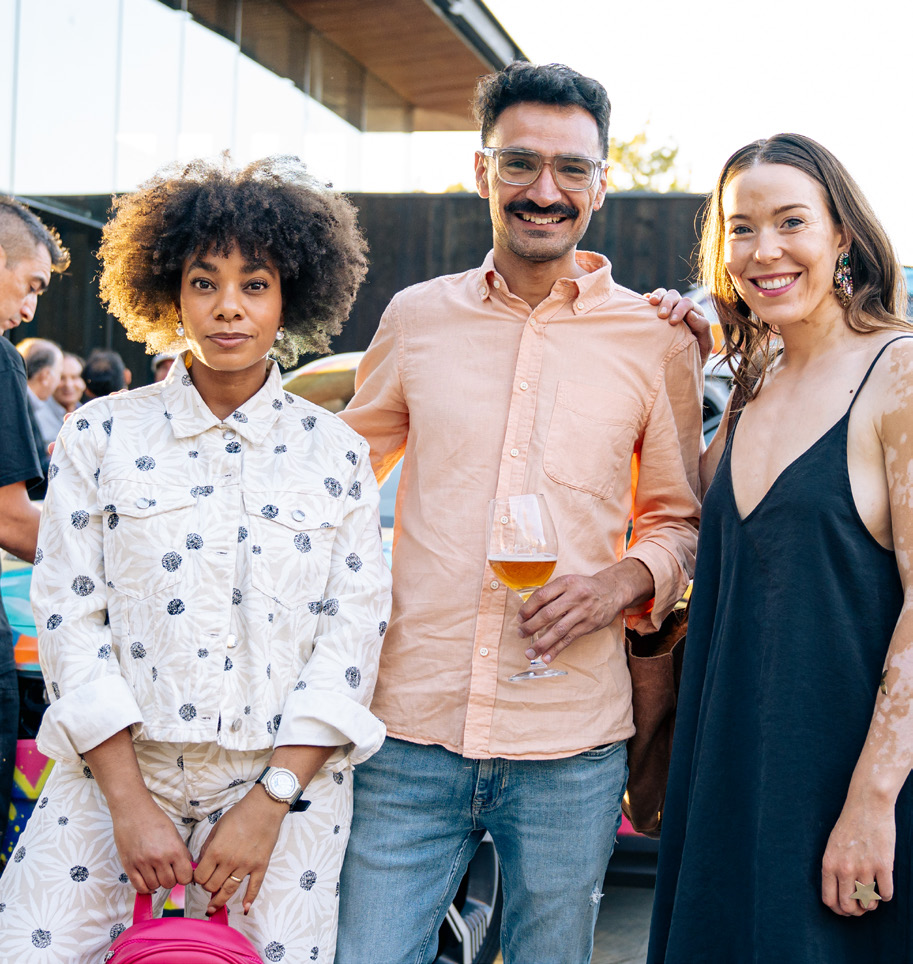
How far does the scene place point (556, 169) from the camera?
94.9 inches

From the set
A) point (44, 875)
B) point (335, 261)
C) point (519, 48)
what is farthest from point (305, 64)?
point (44, 875)

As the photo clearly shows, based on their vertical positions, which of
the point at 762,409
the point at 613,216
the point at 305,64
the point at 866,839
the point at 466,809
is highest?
the point at 305,64

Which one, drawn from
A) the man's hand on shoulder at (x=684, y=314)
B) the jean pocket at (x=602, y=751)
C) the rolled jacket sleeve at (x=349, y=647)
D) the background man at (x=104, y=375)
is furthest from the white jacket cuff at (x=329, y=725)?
the background man at (x=104, y=375)

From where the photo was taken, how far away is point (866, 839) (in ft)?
5.72

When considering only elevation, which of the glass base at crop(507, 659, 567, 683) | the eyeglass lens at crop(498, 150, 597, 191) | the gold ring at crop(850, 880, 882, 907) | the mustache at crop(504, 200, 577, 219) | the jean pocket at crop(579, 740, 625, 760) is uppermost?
the eyeglass lens at crop(498, 150, 597, 191)

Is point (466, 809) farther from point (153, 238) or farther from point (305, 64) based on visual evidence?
point (305, 64)

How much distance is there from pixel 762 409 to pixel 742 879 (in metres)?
0.93

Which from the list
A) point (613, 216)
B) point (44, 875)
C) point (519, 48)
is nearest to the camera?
point (44, 875)

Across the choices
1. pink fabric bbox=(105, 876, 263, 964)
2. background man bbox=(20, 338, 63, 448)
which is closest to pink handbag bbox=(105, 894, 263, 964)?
pink fabric bbox=(105, 876, 263, 964)

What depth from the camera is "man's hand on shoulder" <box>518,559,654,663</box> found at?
2.17m

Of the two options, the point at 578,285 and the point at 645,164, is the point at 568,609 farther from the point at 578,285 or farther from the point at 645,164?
the point at 645,164

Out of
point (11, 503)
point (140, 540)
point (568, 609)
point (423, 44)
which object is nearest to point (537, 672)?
point (568, 609)

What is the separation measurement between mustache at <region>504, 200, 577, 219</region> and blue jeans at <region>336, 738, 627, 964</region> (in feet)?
4.06

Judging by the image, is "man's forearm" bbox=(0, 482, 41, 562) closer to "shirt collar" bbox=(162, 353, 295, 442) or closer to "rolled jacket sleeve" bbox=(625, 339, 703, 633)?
"shirt collar" bbox=(162, 353, 295, 442)
